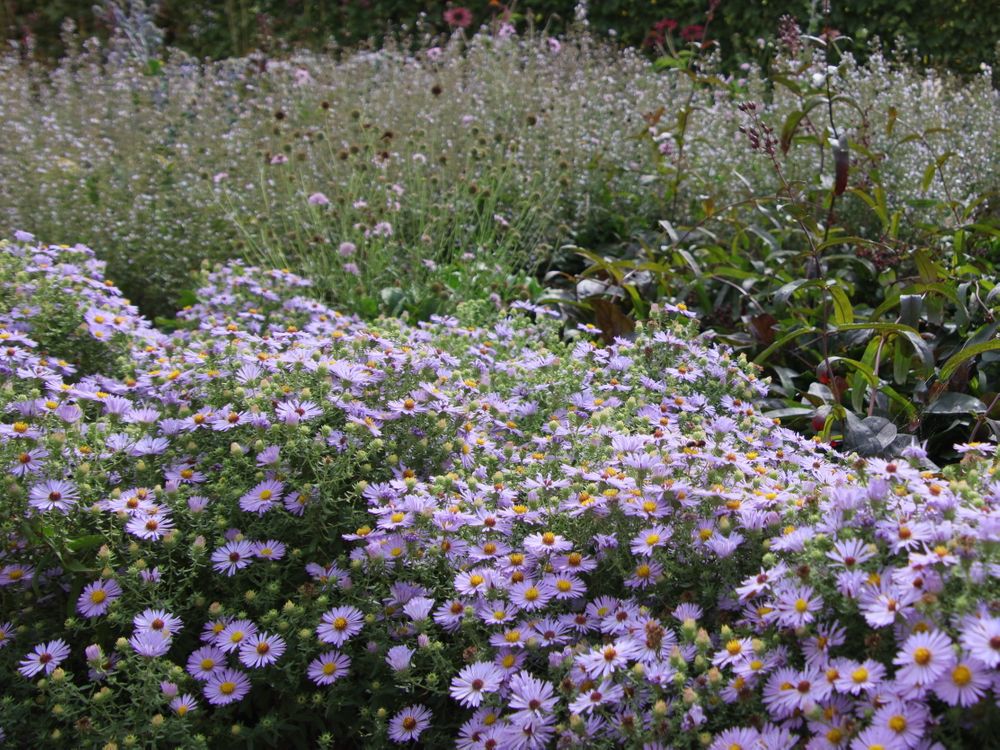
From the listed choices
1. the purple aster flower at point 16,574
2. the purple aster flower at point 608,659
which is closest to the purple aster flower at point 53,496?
the purple aster flower at point 16,574

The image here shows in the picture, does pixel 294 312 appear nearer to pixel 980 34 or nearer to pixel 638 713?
pixel 638 713

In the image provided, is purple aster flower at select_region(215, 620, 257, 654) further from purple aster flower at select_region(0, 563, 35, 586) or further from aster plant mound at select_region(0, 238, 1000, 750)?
purple aster flower at select_region(0, 563, 35, 586)

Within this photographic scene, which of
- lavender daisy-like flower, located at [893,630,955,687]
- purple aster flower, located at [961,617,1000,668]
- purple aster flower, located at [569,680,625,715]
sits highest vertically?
purple aster flower, located at [961,617,1000,668]

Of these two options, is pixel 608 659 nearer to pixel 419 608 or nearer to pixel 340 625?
pixel 419 608

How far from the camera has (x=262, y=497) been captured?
5.28 ft

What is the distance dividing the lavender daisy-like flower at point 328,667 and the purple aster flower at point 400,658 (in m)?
0.11

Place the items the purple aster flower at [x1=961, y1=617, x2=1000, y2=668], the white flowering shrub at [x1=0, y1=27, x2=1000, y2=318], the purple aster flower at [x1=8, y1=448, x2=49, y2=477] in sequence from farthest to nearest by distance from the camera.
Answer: the white flowering shrub at [x1=0, y1=27, x2=1000, y2=318], the purple aster flower at [x1=8, y1=448, x2=49, y2=477], the purple aster flower at [x1=961, y1=617, x2=1000, y2=668]

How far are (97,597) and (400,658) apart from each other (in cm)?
53

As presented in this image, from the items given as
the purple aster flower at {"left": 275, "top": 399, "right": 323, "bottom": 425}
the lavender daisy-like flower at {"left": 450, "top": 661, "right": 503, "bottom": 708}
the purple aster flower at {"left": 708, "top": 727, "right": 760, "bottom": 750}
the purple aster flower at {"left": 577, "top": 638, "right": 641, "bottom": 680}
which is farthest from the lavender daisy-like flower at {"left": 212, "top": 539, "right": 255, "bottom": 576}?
the purple aster flower at {"left": 708, "top": 727, "right": 760, "bottom": 750}

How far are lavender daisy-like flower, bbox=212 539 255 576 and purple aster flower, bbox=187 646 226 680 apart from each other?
0.12 m

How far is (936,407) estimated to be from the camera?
2.36 metres

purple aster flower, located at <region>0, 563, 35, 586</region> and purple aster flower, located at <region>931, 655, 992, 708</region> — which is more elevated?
purple aster flower, located at <region>931, 655, 992, 708</region>

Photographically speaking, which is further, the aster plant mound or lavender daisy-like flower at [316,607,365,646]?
lavender daisy-like flower at [316,607,365,646]

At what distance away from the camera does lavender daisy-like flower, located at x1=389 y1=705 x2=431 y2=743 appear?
1391mm
